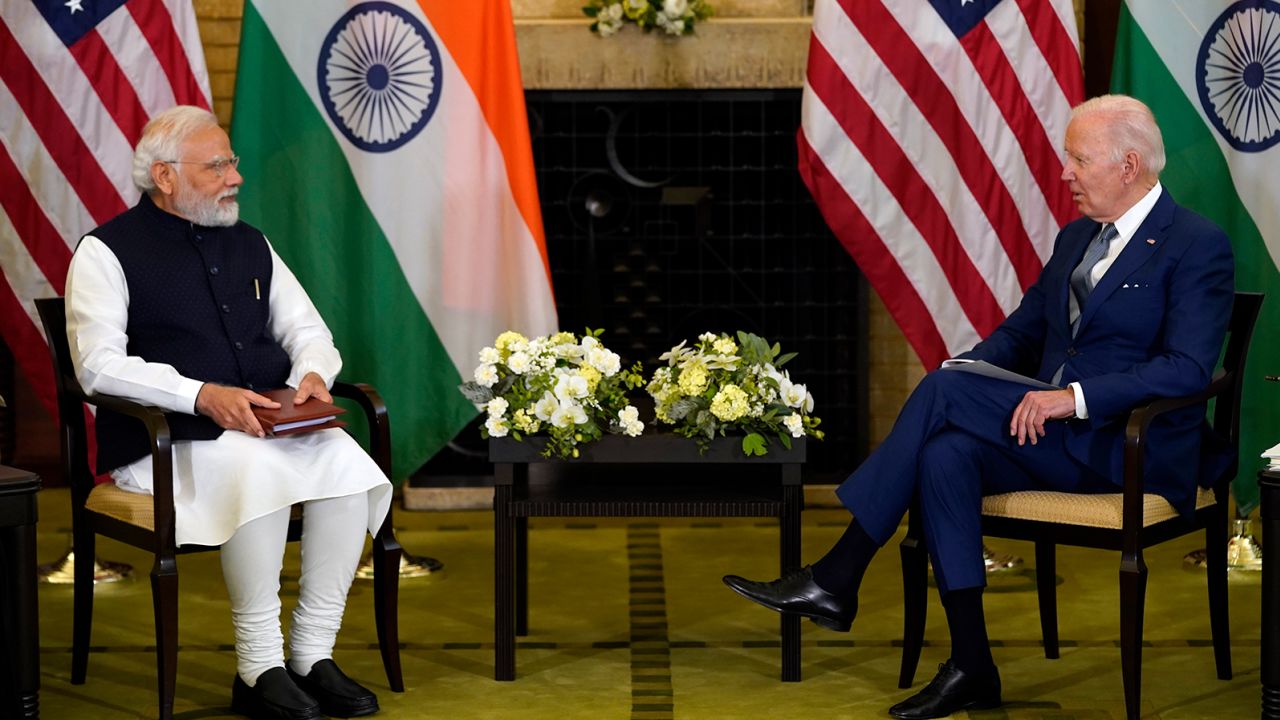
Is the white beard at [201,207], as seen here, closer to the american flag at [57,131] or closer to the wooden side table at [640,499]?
the wooden side table at [640,499]

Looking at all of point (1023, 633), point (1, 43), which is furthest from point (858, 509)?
point (1, 43)

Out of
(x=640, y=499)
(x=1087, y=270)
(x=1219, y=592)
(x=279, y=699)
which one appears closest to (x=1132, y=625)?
(x=1219, y=592)

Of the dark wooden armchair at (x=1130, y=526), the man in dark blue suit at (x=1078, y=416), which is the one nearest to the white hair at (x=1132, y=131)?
the man in dark blue suit at (x=1078, y=416)

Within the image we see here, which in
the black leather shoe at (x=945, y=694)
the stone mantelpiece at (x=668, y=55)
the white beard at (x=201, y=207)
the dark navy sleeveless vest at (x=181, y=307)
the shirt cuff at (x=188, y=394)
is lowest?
the black leather shoe at (x=945, y=694)

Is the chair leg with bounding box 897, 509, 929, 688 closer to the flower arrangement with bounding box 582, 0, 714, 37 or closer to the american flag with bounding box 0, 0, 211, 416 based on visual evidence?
the american flag with bounding box 0, 0, 211, 416

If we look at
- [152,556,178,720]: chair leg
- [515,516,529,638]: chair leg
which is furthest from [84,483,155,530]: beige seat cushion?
[515,516,529,638]: chair leg

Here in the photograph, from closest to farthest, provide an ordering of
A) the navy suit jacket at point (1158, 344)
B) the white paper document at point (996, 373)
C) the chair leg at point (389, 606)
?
the navy suit jacket at point (1158, 344) → the white paper document at point (996, 373) → the chair leg at point (389, 606)

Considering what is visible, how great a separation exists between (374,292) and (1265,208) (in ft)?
8.76

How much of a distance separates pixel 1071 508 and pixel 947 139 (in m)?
1.73

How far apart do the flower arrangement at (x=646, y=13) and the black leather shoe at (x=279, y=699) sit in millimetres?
3237

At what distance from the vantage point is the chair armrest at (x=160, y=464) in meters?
3.60

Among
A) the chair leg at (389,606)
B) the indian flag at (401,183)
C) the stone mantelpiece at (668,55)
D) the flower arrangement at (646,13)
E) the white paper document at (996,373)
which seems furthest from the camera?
the stone mantelpiece at (668,55)

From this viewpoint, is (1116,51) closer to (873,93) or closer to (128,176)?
(873,93)

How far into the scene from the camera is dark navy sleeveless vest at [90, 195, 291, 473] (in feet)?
13.0
